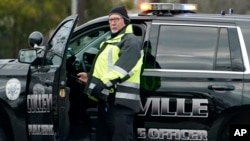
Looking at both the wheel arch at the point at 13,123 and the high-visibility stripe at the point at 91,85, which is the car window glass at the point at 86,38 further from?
the wheel arch at the point at 13,123

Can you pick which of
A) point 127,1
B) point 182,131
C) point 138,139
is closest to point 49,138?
point 138,139

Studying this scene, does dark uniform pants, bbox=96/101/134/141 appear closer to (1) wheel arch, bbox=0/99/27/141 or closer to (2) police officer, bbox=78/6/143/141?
(2) police officer, bbox=78/6/143/141

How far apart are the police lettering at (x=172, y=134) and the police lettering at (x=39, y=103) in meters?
0.89

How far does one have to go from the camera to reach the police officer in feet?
18.9

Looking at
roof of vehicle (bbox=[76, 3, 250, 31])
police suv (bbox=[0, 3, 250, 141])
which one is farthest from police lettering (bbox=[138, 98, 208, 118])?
roof of vehicle (bbox=[76, 3, 250, 31])

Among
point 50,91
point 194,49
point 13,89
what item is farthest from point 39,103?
point 194,49

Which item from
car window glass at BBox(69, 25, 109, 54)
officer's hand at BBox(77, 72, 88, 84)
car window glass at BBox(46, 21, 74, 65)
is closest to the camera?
car window glass at BBox(46, 21, 74, 65)

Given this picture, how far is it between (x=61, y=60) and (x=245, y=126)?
6.07 ft

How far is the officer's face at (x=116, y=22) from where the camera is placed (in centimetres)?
588

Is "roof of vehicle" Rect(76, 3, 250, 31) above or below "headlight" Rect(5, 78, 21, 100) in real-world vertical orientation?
above

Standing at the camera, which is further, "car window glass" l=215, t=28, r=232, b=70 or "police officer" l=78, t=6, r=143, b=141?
"car window glass" l=215, t=28, r=232, b=70

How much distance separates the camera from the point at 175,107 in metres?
5.93

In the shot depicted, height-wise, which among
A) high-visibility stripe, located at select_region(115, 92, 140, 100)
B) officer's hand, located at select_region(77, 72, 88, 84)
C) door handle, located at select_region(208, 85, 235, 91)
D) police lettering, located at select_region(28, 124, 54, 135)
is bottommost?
police lettering, located at select_region(28, 124, 54, 135)

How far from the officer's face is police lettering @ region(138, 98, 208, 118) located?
0.72 metres
